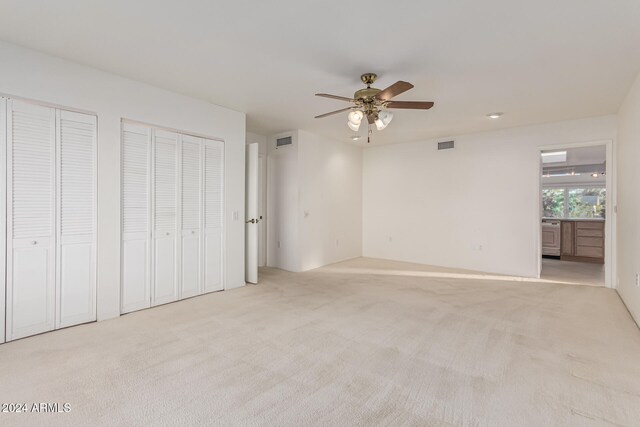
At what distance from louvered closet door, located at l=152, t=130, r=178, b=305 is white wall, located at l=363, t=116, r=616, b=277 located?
444 centimetres

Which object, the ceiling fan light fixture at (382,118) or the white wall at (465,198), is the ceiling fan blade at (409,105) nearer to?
the ceiling fan light fixture at (382,118)

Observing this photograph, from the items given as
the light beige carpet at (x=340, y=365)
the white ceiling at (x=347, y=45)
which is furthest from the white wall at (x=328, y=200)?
the light beige carpet at (x=340, y=365)

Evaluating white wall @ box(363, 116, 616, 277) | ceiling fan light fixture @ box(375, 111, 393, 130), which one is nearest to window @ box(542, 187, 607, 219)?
white wall @ box(363, 116, 616, 277)

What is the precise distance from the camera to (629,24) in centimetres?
229

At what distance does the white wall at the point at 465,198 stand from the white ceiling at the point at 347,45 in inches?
53.0

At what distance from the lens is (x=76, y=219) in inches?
120

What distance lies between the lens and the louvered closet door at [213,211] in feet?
13.7

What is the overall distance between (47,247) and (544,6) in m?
4.41

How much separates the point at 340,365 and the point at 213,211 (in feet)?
9.13

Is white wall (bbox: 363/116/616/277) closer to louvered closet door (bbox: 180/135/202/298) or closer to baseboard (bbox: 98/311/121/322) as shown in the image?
louvered closet door (bbox: 180/135/202/298)

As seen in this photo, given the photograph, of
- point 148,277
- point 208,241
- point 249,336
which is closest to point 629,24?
point 249,336

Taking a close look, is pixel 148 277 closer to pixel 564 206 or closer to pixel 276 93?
pixel 276 93

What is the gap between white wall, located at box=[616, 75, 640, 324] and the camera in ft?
10.4

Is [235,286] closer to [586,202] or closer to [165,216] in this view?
[165,216]
